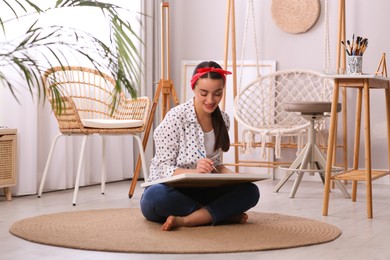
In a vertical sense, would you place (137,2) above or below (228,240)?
above

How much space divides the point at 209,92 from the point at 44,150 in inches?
75.4

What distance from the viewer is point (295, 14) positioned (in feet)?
18.0

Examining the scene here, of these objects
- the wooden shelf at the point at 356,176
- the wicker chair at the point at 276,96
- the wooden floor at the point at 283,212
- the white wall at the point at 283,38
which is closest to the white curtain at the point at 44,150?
the wooden floor at the point at 283,212

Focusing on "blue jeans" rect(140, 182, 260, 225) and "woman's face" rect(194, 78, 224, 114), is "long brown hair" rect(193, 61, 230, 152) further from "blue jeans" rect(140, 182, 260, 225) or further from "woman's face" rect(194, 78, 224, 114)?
"blue jeans" rect(140, 182, 260, 225)

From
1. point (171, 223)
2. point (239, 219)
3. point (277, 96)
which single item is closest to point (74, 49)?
point (171, 223)

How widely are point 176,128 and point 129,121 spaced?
4.00ft

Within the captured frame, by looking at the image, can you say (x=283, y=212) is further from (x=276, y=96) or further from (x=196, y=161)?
(x=276, y=96)

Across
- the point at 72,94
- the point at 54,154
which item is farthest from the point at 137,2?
the point at 54,154

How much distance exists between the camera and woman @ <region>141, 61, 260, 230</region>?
9.98 ft


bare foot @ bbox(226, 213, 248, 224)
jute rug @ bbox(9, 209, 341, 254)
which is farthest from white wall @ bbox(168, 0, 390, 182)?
bare foot @ bbox(226, 213, 248, 224)

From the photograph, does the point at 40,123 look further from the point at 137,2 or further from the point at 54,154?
the point at 137,2

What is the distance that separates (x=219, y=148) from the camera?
3.18 metres

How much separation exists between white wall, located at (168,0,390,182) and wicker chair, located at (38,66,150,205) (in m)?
1.17

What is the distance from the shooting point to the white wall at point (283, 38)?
5.25 m
